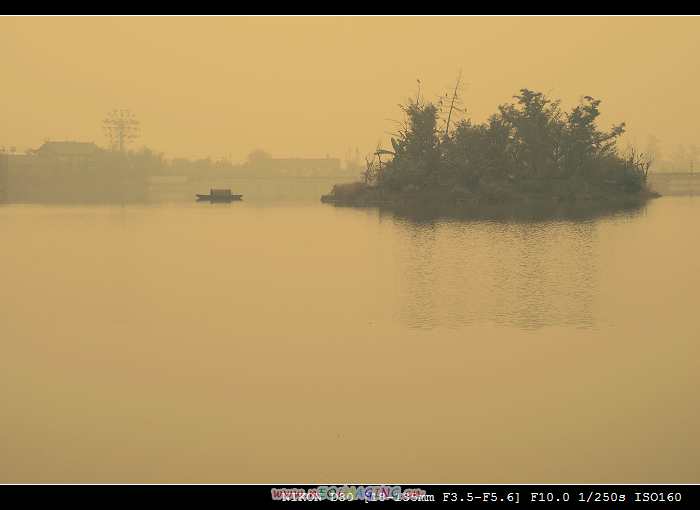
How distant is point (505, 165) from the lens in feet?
299

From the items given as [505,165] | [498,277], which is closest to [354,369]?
[498,277]

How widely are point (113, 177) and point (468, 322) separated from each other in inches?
6811

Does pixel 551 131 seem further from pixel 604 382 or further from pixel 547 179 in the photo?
pixel 604 382

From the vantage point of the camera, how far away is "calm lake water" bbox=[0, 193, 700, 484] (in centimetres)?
1203

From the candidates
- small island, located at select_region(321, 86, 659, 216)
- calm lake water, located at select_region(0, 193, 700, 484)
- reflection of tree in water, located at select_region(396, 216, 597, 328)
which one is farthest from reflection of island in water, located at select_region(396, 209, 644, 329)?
small island, located at select_region(321, 86, 659, 216)

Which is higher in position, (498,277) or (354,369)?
(498,277)

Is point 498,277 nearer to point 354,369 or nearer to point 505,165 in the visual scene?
point 354,369

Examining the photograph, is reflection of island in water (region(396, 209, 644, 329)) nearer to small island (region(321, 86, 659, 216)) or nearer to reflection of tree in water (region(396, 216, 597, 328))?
reflection of tree in water (region(396, 216, 597, 328))

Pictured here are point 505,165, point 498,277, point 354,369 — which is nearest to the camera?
point 354,369

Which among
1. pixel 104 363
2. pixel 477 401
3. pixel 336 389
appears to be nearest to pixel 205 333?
pixel 104 363

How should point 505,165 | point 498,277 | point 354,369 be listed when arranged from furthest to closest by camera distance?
1. point 505,165
2. point 498,277
3. point 354,369

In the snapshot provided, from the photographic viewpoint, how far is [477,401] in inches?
A: 576

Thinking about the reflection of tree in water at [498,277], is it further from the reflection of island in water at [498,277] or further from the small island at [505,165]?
the small island at [505,165]

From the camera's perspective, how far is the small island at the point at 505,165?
291 ft
